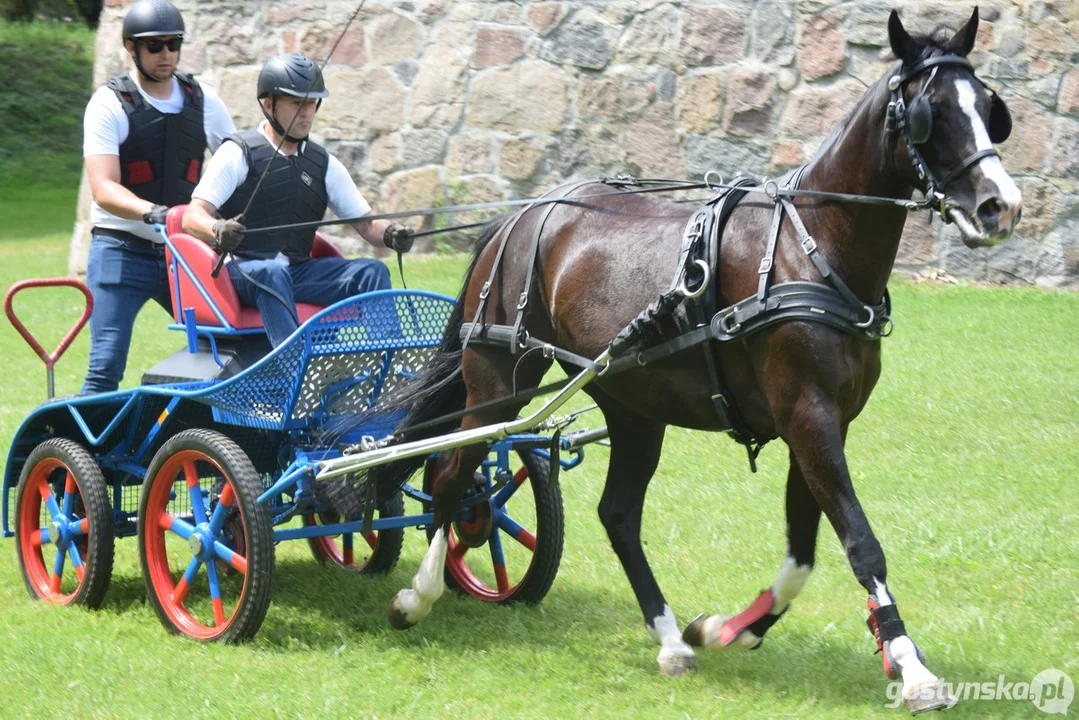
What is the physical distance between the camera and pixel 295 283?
17.3ft

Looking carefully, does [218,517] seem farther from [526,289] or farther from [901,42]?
[901,42]

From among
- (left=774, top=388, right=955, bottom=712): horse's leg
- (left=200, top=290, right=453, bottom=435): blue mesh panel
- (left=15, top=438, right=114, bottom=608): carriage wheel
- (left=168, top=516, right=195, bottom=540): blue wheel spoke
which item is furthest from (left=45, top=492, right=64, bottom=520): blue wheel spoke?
(left=774, top=388, right=955, bottom=712): horse's leg

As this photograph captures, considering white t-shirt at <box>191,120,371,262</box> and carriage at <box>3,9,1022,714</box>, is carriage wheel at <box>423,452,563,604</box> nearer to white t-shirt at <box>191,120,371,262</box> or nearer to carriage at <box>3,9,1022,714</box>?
carriage at <box>3,9,1022,714</box>

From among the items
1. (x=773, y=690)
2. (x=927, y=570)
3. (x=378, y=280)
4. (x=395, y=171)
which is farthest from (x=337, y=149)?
(x=773, y=690)

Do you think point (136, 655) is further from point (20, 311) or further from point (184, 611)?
point (20, 311)

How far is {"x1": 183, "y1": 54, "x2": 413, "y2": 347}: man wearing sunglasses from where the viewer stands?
502 cm

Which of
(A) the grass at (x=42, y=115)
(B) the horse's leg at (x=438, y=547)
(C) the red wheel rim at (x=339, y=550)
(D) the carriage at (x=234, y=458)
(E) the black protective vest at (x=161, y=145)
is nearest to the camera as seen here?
(D) the carriage at (x=234, y=458)

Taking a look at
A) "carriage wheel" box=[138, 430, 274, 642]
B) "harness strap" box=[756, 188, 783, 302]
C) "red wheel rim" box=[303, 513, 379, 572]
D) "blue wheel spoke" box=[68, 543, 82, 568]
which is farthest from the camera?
"red wheel rim" box=[303, 513, 379, 572]

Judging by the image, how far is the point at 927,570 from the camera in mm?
5465

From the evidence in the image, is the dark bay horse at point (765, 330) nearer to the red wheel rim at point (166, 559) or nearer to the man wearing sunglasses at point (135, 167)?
the red wheel rim at point (166, 559)

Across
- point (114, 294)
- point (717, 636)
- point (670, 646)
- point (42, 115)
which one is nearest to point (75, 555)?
point (114, 294)

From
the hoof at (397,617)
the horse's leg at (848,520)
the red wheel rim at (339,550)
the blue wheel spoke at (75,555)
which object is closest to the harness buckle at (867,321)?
the horse's leg at (848,520)

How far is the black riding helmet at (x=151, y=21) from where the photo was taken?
5449mm

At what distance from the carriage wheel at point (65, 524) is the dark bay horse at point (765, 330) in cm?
117
